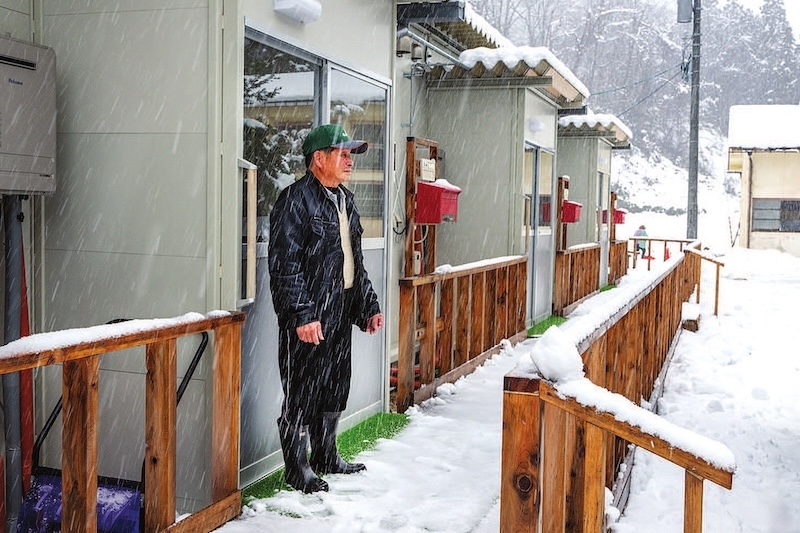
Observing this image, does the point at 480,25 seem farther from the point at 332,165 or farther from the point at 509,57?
the point at 332,165

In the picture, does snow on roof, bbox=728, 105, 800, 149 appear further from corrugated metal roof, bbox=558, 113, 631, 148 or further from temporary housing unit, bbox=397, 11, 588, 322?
temporary housing unit, bbox=397, 11, 588, 322

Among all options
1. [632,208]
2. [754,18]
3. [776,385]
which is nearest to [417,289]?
[776,385]

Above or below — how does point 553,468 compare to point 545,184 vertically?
below

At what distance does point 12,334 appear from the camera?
4047mm

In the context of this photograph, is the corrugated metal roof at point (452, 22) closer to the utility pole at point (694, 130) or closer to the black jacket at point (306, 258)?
the black jacket at point (306, 258)

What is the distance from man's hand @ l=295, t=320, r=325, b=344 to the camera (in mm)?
4109

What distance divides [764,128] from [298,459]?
23.2m

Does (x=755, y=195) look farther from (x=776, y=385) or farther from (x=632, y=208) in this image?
(x=632, y=208)

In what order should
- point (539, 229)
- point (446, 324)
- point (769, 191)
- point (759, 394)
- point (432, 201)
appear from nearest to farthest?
point (432, 201)
point (446, 324)
point (759, 394)
point (539, 229)
point (769, 191)

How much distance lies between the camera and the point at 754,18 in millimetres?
69938

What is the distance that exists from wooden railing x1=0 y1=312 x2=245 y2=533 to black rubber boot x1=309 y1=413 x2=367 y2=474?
63cm

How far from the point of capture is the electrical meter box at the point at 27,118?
3826 millimetres

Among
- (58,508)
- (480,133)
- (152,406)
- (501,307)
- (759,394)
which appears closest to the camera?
(152,406)

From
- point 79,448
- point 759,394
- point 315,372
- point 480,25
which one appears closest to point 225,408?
point 315,372
